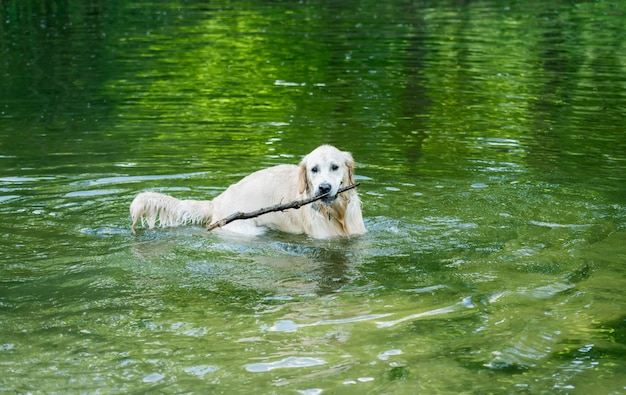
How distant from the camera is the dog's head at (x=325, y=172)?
9805 mm

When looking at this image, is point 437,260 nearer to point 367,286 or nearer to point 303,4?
point 367,286

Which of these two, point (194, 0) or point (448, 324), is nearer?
point (448, 324)

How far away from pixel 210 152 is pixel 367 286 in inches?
269

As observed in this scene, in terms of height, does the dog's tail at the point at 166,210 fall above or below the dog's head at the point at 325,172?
below

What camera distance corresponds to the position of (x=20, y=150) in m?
14.7

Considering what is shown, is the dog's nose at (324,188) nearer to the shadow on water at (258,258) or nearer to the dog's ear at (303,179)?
the dog's ear at (303,179)

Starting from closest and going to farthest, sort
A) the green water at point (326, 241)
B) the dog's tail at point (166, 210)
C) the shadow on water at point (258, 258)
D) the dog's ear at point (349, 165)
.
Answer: the green water at point (326, 241)
the shadow on water at point (258, 258)
the dog's ear at point (349, 165)
the dog's tail at point (166, 210)

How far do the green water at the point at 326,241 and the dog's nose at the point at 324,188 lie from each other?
62 cm

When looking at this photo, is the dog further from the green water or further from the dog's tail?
the green water

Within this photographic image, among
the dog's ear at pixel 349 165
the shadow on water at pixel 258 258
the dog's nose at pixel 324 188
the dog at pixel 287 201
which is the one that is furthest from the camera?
the dog's ear at pixel 349 165

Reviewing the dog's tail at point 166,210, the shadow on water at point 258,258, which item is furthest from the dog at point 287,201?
the shadow on water at point 258,258

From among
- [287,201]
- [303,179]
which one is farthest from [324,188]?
[287,201]

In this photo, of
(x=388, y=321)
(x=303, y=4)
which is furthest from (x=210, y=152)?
(x=303, y=4)

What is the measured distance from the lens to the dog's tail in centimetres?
1038
